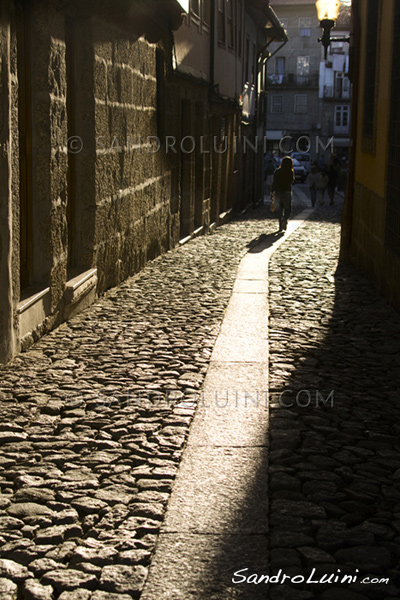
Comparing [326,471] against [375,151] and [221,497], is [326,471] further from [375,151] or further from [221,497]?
[375,151]

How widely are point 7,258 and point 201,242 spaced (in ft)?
32.2

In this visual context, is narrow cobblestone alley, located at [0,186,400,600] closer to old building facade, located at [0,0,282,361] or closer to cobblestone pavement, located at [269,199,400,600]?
cobblestone pavement, located at [269,199,400,600]

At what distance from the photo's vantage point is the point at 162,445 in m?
4.56

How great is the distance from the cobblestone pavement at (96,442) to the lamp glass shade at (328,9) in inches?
252

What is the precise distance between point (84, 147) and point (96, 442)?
459 centimetres

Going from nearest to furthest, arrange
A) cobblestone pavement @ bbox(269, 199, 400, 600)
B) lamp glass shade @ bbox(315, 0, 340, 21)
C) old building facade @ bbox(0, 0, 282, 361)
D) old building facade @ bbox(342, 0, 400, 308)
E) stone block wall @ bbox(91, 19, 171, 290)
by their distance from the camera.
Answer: cobblestone pavement @ bbox(269, 199, 400, 600), old building facade @ bbox(0, 0, 282, 361), stone block wall @ bbox(91, 19, 171, 290), old building facade @ bbox(342, 0, 400, 308), lamp glass shade @ bbox(315, 0, 340, 21)

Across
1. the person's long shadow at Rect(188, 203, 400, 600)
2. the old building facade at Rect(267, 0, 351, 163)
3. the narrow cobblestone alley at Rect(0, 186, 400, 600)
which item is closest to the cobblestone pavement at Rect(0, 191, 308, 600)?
the narrow cobblestone alley at Rect(0, 186, 400, 600)

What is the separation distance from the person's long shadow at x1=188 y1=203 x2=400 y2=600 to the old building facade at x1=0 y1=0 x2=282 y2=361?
193 cm

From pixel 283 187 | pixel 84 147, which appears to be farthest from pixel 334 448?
pixel 283 187

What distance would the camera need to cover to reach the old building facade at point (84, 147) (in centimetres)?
650

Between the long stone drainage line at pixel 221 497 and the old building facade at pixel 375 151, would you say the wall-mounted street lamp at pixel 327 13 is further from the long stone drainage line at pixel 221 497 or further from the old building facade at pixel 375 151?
the long stone drainage line at pixel 221 497

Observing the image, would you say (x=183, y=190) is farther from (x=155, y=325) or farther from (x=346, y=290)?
(x=155, y=325)

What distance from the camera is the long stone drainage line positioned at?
3.13m

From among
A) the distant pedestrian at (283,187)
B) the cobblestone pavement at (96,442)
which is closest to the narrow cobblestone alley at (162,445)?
the cobblestone pavement at (96,442)
